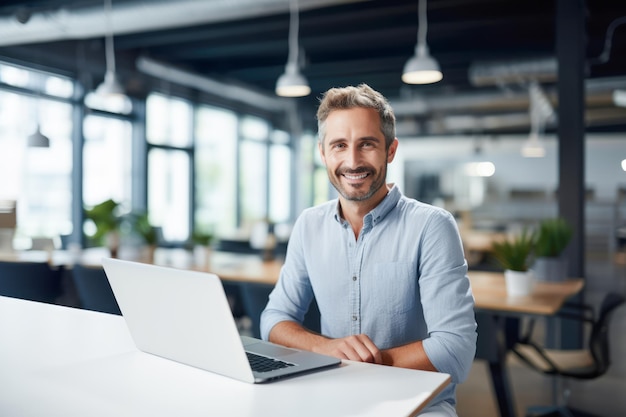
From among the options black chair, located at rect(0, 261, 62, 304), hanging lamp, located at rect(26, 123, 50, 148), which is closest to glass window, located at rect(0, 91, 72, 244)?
hanging lamp, located at rect(26, 123, 50, 148)

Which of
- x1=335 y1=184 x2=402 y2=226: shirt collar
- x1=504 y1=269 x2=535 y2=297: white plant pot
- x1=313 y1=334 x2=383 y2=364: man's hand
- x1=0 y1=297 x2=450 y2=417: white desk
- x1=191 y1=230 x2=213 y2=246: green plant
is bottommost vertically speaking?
x1=504 y1=269 x2=535 y2=297: white plant pot

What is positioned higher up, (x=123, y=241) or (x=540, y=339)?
(x=123, y=241)

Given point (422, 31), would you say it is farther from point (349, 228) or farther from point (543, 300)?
point (349, 228)

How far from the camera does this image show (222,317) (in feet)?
3.57

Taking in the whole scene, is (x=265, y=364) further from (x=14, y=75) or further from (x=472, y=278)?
(x=14, y=75)

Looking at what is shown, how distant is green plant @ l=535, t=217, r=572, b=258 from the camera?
12.2ft

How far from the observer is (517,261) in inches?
130

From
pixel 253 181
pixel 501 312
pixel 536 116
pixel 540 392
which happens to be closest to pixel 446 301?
pixel 501 312

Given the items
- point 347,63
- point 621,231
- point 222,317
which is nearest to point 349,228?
point 222,317

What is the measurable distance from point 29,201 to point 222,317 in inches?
254

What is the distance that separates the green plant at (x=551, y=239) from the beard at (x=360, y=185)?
2272 millimetres

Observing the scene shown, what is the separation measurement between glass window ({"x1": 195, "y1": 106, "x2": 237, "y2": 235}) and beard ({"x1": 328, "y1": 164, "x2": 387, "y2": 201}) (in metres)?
7.46

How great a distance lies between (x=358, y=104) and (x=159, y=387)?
1.05 metres

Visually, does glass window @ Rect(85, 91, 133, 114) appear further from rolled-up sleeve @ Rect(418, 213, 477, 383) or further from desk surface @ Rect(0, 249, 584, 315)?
rolled-up sleeve @ Rect(418, 213, 477, 383)
